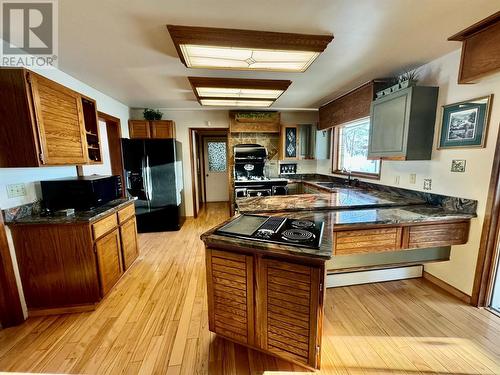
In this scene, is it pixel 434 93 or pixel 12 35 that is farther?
pixel 434 93

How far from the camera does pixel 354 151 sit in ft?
12.0

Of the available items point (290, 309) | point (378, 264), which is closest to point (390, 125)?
point (378, 264)

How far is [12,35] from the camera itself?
5.47ft

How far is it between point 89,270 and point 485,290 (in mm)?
3582

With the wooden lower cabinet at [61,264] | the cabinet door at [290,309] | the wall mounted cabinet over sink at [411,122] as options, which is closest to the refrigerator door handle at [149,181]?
the wooden lower cabinet at [61,264]

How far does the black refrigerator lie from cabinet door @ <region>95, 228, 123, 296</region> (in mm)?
1422

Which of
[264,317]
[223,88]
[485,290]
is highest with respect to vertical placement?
[223,88]

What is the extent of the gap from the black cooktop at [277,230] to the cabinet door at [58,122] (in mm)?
1696

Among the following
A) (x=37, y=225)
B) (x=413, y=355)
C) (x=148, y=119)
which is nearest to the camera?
(x=413, y=355)

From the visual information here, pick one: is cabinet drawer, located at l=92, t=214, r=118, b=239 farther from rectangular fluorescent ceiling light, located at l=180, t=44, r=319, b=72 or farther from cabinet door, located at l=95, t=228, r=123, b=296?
rectangular fluorescent ceiling light, located at l=180, t=44, r=319, b=72

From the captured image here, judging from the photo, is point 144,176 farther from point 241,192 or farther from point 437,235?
point 437,235

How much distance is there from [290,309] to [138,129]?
4.19m

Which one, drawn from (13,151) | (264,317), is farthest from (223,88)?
(264,317)

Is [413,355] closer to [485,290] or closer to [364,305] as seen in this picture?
[364,305]
